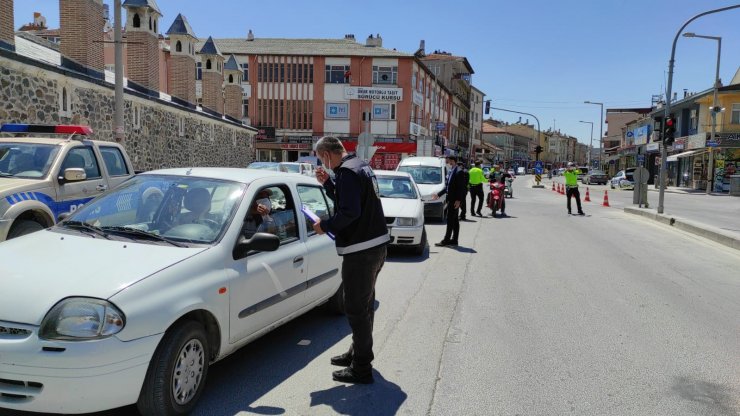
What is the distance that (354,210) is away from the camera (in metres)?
4.04

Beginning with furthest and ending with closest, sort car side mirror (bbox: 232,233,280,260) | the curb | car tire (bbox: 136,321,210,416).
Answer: the curb → car side mirror (bbox: 232,233,280,260) → car tire (bbox: 136,321,210,416)

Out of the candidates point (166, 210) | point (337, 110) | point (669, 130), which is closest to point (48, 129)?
point (166, 210)

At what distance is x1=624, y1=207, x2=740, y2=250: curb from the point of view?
1254cm

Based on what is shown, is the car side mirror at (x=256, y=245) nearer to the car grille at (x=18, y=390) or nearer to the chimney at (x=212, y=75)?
the car grille at (x=18, y=390)

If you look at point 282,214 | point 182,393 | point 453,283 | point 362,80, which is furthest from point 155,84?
point 362,80

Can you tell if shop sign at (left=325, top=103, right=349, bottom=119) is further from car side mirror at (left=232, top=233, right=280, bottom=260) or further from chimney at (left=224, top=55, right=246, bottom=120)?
car side mirror at (left=232, top=233, right=280, bottom=260)

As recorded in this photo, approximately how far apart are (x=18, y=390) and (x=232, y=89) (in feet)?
110

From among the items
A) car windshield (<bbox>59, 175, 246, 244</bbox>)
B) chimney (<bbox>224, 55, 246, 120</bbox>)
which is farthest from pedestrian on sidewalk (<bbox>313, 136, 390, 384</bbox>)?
chimney (<bbox>224, 55, 246, 120</bbox>)

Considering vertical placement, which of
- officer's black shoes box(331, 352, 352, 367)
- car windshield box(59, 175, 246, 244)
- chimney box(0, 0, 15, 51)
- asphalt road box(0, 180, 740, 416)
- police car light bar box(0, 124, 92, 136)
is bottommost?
asphalt road box(0, 180, 740, 416)

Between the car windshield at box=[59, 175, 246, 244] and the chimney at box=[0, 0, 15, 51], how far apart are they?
10.6m

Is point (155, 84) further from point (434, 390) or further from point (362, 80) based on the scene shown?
point (362, 80)

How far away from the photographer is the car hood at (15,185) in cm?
Result: 611

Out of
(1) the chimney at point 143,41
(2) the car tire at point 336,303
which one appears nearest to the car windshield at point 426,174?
(1) the chimney at point 143,41

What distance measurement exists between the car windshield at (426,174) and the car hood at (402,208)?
6149 millimetres
